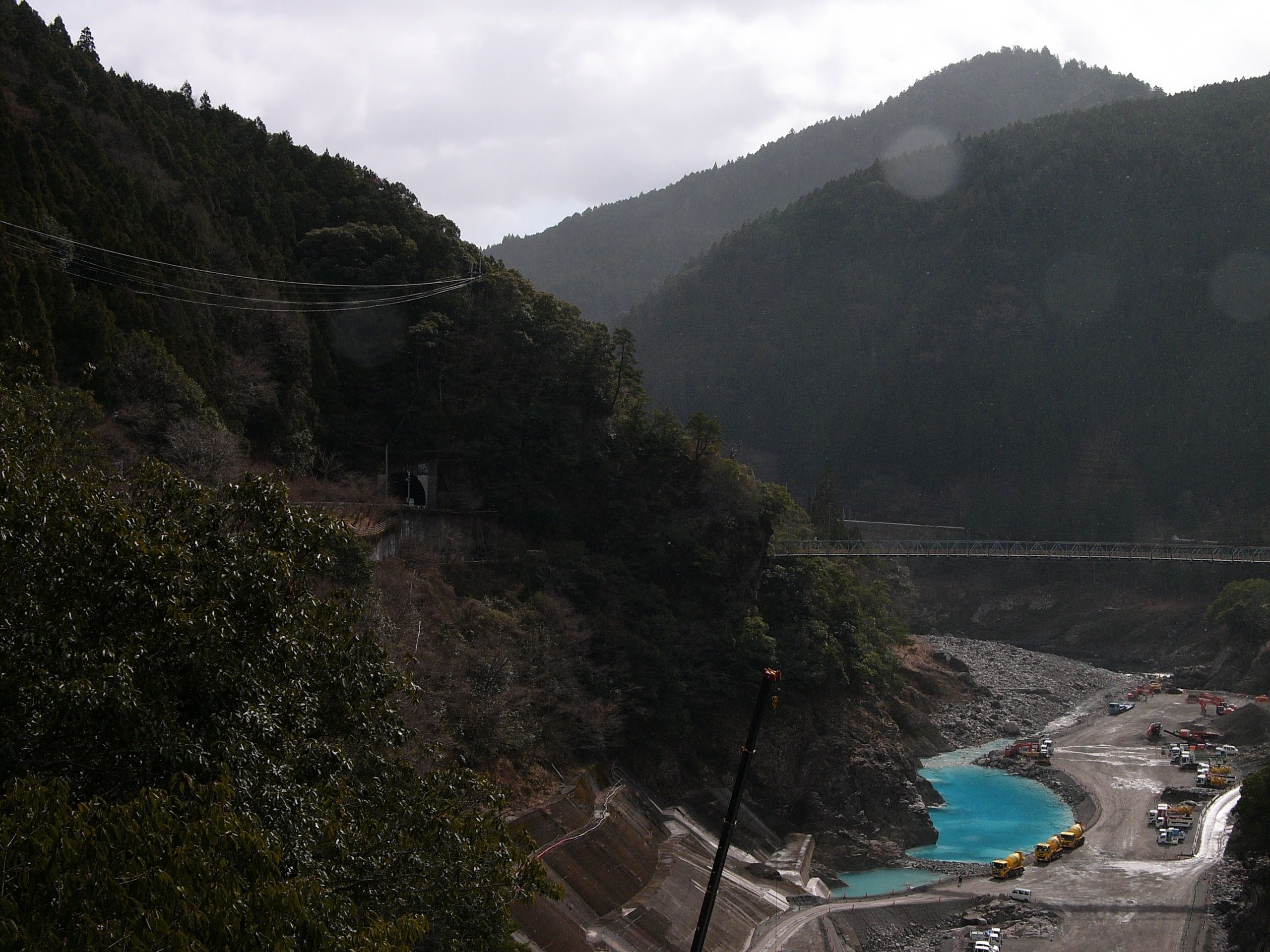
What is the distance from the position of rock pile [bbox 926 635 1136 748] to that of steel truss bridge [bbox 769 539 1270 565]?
6.43 meters

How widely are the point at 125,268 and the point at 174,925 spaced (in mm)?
20975

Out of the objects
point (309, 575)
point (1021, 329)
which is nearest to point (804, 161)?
point (1021, 329)

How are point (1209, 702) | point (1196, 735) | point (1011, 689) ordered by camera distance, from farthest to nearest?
point (1011, 689) → point (1209, 702) → point (1196, 735)

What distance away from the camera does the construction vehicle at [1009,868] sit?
26078 mm

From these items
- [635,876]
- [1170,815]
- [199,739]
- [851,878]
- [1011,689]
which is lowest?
[851,878]

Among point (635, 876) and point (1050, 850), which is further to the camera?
Result: point (1050, 850)

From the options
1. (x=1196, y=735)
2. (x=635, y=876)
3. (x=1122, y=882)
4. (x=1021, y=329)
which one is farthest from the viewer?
(x=1021, y=329)

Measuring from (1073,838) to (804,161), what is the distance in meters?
161

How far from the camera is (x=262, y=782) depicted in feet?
21.6

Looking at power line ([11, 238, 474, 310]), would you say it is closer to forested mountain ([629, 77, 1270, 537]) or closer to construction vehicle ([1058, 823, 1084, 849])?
construction vehicle ([1058, 823, 1084, 849])

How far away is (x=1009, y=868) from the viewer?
26156mm

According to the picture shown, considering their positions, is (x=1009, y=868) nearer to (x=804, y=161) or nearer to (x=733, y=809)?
(x=733, y=809)

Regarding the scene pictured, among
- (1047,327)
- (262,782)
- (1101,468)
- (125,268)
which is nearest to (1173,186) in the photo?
(1047,327)

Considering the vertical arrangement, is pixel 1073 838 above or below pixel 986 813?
above
